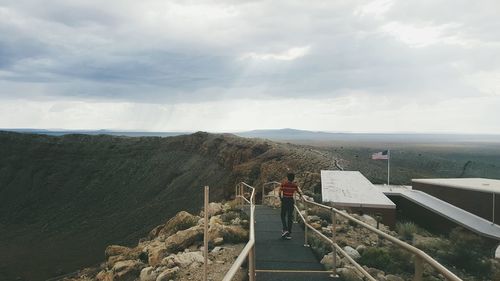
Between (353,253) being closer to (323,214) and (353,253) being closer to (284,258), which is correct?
(284,258)

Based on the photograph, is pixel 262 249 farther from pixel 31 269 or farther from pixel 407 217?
pixel 31 269

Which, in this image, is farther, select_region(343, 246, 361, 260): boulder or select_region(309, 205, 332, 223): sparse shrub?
select_region(309, 205, 332, 223): sparse shrub

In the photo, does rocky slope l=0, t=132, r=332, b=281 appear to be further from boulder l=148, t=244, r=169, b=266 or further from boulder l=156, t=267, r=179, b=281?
boulder l=156, t=267, r=179, b=281

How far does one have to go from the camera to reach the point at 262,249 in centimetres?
1026

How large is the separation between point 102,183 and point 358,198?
67080mm

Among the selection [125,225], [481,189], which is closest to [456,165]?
[125,225]

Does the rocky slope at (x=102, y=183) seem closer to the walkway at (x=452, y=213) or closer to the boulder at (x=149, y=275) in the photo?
the walkway at (x=452, y=213)

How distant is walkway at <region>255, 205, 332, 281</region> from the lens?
8.19m

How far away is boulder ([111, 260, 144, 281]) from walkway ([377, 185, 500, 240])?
1465 cm

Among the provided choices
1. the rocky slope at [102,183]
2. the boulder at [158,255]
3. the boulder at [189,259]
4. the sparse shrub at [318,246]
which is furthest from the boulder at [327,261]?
the rocky slope at [102,183]

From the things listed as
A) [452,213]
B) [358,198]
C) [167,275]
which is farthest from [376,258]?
[452,213]

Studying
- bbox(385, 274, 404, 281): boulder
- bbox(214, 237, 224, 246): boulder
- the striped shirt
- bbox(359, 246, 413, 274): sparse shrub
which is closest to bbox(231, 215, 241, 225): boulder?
bbox(214, 237, 224, 246): boulder

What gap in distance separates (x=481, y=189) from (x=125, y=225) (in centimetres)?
4102

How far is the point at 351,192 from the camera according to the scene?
852 inches
